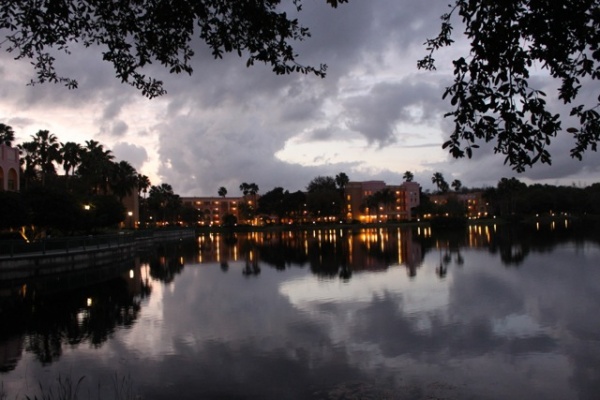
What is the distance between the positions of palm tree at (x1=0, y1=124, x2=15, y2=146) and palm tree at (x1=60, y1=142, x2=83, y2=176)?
5.91 metres

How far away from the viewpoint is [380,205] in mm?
152250

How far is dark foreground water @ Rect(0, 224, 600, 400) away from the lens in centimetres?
923

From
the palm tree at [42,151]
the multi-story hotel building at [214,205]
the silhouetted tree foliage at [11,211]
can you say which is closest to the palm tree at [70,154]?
the palm tree at [42,151]

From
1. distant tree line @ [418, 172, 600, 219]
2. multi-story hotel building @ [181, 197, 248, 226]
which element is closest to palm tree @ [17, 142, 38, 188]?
distant tree line @ [418, 172, 600, 219]

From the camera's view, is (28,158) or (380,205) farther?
(380,205)

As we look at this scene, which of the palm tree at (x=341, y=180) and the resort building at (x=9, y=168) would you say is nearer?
the resort building at (x=9, y=168)

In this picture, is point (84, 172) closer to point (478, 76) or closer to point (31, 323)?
point (31, 323)

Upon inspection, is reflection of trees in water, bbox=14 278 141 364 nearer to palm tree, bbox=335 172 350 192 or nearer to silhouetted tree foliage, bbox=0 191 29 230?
silhouetted tree foliage, bbox=0 191 29 230

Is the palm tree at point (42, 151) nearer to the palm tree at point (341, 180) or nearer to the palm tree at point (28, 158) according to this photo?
the palm tree at point (28, 158)

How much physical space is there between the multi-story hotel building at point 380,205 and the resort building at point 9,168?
113 m

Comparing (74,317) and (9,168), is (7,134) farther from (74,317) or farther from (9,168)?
(74,317)

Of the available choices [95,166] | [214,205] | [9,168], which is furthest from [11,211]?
[214,205]

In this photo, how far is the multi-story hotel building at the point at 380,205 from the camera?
153m

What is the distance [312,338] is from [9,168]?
39.7 meters
